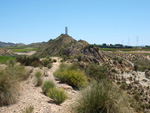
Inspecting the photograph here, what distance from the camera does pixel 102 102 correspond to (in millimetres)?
6434

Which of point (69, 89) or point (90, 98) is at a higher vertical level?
point (90, 98)

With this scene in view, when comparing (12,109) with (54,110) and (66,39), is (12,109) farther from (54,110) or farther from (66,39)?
(66,39)

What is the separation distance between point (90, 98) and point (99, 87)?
1.84 ft

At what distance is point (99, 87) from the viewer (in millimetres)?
6684

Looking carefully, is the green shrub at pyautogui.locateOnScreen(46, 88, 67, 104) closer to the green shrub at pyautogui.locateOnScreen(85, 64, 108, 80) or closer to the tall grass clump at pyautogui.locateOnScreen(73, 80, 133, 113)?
the tall grass clump at pyautogui.locateOnScreen(73, 80, 133, 113)

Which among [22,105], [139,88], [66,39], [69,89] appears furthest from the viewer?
[66,39]

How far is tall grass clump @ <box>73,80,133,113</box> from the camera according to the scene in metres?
6.34

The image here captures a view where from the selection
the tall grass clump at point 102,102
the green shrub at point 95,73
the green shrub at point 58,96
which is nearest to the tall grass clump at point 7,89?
the green shrub at point 58,96

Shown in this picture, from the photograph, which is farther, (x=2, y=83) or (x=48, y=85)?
(x=48, y=85)

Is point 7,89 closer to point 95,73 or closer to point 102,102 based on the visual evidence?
point 102,102

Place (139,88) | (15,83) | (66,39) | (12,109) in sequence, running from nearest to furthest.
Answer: (12,109) < (15,83) < (139,88) < (66,39)

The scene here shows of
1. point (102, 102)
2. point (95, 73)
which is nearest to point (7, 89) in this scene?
point (102, 102)

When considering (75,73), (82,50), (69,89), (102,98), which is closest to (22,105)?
(102,98)

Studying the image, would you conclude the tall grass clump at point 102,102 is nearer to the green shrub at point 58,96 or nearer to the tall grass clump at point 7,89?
the green shrub at point 58,96
